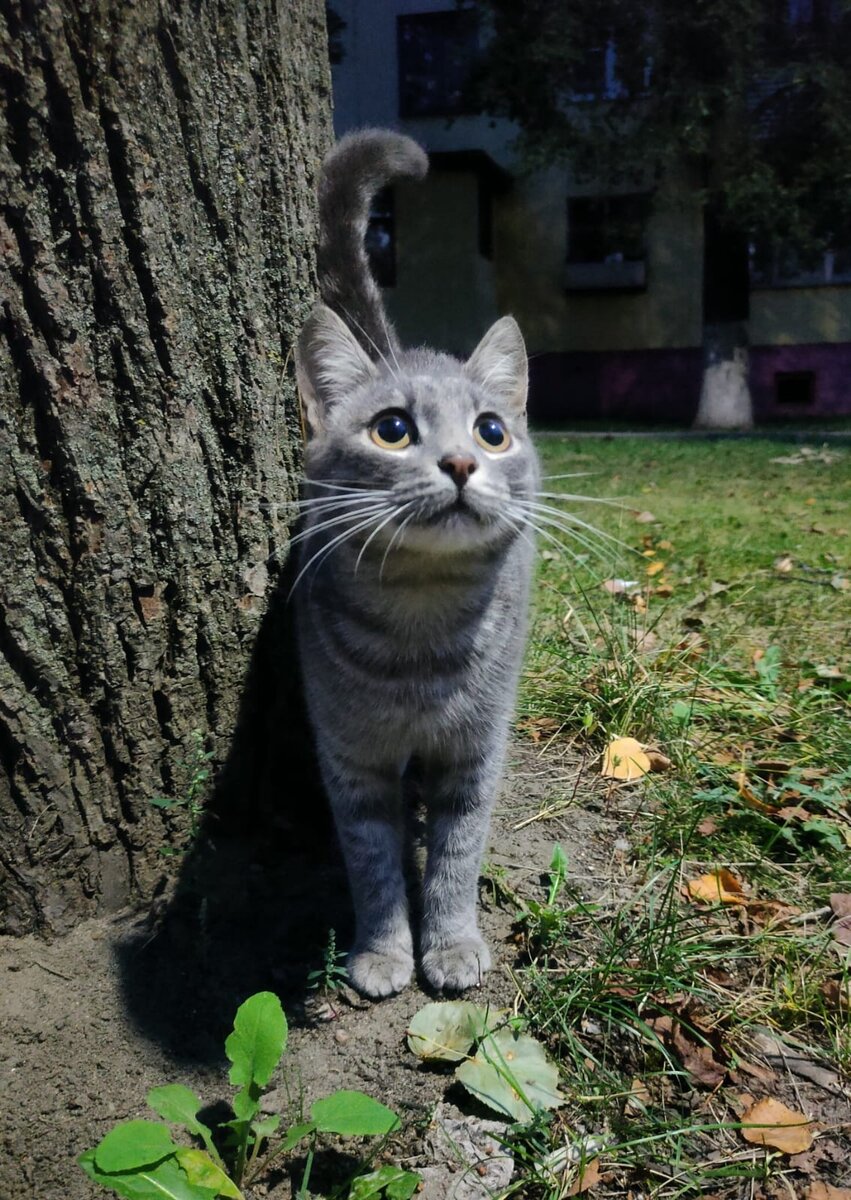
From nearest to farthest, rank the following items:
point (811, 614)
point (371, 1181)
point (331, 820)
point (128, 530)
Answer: point (371, 1181), point (128, 530), point (331, 820), point (811, 614)

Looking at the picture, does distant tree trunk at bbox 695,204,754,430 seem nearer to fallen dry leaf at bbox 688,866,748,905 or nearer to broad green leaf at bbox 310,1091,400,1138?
fallen dry leaf at bbox 688,866,748,905

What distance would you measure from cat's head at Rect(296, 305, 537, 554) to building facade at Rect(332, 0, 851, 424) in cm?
989

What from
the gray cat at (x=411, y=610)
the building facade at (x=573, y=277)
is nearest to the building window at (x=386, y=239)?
the building facade at (x=573, y=277)

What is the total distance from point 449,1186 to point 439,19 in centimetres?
1285

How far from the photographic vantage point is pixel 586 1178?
133 cm

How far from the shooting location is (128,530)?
1657 millimetres

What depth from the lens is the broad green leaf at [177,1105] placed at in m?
1.30

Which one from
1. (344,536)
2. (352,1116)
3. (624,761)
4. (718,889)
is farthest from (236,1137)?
(624,761)

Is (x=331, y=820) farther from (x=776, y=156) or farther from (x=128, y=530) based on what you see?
(x=776, y=156)

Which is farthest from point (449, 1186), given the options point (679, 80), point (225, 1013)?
point (679, 80)

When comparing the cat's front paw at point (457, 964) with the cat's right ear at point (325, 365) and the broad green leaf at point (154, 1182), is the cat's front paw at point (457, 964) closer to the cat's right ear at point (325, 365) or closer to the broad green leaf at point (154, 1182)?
the broad green leaf at point (154, 1182)

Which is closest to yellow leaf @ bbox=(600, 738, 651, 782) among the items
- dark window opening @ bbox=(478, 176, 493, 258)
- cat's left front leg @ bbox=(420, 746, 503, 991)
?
cat's left front leg @ bbox=(420, 746, 503, 991)

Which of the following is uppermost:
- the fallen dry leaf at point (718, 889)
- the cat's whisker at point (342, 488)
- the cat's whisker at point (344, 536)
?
the cat's whisker at point (342, 488)

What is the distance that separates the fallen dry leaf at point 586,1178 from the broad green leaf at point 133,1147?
0.56m
